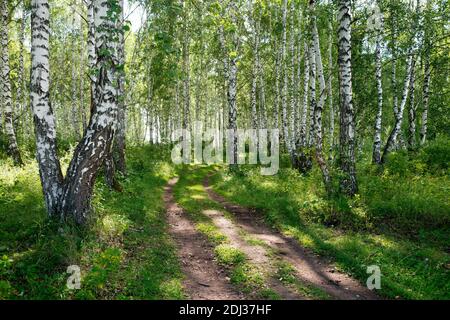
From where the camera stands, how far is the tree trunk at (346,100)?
1288 cm

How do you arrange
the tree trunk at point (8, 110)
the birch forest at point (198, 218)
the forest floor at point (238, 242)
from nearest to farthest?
the forest floor at point (238, 242) < the birch forest at point (198, 218) < the tree trunk at point (8, 110)

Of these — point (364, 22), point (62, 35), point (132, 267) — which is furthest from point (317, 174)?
point (62, 35)

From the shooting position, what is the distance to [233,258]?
917 cm

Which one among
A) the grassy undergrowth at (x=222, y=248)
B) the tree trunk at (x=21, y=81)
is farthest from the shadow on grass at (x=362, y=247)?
the tree trunk at (x=21, y=81)

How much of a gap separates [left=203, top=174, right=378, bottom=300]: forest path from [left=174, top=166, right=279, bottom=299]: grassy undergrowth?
0.48 meters

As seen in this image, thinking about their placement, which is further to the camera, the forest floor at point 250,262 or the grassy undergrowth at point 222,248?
the grassy undergrowth at point 222,248

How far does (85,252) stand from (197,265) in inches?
105

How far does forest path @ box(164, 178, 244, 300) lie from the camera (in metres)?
7.43

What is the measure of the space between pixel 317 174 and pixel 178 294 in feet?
41.4

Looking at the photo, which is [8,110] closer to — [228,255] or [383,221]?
[228,255]

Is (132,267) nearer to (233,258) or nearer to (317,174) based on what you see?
(233,258)

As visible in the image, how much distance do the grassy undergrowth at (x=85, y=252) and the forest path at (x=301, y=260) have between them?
258 centimetres

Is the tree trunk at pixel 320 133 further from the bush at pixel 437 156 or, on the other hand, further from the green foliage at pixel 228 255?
the green foliage at pixel 228 255

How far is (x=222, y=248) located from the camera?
32.1 feet
